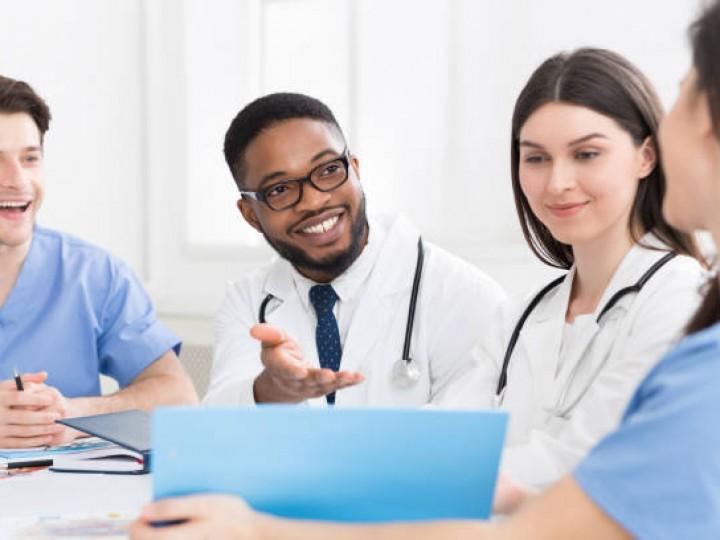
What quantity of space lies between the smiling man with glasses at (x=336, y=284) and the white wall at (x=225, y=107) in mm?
697

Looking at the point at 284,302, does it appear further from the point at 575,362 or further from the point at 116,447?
the point at 575,362

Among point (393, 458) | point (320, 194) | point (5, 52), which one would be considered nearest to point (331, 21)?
point (5, 52)

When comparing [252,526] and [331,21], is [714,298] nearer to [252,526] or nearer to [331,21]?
[252,526]

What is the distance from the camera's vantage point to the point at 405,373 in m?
1.77

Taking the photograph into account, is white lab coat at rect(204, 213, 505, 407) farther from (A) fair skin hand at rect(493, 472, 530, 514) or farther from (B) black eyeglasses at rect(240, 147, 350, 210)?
(A) fair skin hand at rect(493, 472, 530, 514)

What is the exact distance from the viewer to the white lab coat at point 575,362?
1.13 metres

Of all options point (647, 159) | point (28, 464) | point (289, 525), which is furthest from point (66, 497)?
point (647, 159)

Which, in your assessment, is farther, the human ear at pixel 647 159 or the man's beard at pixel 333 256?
the man's beard at pixel 333 256

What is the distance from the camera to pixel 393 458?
83cm

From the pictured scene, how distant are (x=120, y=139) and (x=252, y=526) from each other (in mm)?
2712

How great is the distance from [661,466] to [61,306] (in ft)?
5.49

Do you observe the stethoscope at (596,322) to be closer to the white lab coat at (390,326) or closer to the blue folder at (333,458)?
the white lab coat at (390,326)

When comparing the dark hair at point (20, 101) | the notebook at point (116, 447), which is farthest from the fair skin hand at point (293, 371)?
the dark hair at point (20, 101)

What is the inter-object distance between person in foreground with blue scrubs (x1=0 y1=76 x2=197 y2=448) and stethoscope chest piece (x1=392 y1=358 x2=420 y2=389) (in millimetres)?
561
